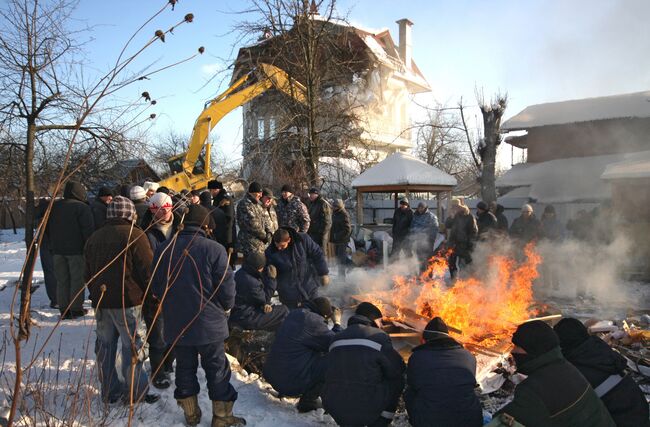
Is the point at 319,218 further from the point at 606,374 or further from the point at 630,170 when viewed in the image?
the point at 630,170

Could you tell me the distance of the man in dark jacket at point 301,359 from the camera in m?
4.62

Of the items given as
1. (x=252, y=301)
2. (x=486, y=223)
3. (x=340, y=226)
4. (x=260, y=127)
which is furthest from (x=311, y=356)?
(x=260, y=127)

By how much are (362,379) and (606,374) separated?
203 centimetres

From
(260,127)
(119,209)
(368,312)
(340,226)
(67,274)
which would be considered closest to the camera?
(119,209)

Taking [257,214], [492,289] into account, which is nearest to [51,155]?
[257,214]

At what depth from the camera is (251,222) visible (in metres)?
7.83

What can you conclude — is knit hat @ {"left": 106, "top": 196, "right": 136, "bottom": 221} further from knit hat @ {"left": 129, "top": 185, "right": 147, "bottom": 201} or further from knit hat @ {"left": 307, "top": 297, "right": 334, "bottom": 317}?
knit hat @ {"left": 129, "top": 185, "right": 147, "bottom": 201}

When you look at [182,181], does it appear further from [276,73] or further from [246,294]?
[246,294]

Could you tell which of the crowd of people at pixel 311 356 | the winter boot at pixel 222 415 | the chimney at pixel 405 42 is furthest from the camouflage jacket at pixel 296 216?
the chimney at pixel 405 42

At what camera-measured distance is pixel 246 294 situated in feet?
18.7

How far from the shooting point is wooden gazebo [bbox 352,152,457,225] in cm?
1438

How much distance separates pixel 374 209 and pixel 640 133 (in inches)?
449

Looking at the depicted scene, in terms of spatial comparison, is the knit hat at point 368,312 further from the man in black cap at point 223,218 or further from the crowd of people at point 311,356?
the man in black cap at point 223,218

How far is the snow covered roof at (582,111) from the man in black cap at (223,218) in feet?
48.4
